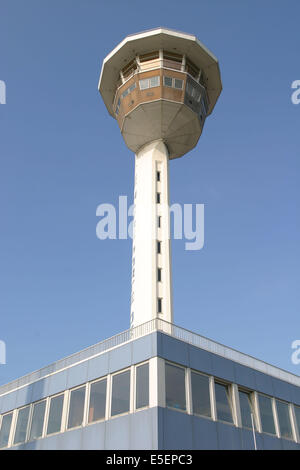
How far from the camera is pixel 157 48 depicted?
42.8 metres

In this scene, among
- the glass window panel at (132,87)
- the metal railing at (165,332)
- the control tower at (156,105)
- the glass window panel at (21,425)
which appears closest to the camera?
the metal railing at (165,332)

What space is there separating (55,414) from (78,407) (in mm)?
2216

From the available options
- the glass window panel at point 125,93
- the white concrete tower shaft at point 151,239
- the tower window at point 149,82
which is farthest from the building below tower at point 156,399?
the glass window panel at point 125,93

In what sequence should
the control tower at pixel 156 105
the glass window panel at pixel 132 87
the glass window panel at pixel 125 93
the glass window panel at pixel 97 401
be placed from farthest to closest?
1. the glass window panel at pixel 125 93
2. the glass window panel at pixel 132 87
3. the control tower at pixel 156 105
4. the glass window panel at pixel 97 401

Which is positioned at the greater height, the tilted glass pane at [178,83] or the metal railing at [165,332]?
the tilted glass pane at [178,83]

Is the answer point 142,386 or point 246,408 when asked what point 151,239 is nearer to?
point 246,408

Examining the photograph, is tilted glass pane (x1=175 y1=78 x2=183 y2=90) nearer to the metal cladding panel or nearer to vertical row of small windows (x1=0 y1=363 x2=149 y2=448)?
the metal cladding panel

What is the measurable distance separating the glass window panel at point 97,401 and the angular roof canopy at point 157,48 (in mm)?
31263

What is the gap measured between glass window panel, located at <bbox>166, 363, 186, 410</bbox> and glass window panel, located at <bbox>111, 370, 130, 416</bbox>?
84.6 inches

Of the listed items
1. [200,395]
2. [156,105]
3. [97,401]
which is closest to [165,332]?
[200,395]

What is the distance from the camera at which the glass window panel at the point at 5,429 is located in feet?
97.8

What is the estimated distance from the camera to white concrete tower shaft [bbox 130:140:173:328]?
114 ft

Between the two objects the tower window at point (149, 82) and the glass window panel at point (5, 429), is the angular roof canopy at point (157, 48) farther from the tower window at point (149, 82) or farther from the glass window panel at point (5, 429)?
the glass window panel at point (5, 429)
